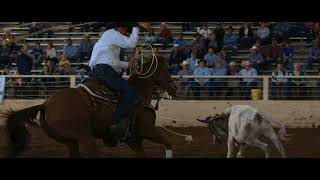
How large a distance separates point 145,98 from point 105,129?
3.63 feet

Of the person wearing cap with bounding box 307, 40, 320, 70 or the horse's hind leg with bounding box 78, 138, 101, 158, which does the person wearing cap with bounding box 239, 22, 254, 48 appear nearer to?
the person wearing cap with bounding box 307, 40, 320, 70

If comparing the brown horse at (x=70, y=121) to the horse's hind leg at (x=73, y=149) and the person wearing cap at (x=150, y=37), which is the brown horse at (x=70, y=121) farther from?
the person wearing cap at (x=150, y=37)

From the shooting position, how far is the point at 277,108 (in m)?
16.4

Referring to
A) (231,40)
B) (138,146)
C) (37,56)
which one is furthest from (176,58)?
(138,146)

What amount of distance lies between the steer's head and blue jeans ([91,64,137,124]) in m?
1.92

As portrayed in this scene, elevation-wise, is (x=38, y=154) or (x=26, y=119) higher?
(x=26, y=119)

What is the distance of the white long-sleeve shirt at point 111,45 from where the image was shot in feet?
31.6

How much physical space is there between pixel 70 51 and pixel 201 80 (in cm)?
431

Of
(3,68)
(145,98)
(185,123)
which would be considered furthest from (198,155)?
(3,68)

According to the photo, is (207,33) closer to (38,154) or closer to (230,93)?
(230,93)

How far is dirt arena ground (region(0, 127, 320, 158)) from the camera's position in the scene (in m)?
11.6

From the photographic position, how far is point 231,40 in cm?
1916

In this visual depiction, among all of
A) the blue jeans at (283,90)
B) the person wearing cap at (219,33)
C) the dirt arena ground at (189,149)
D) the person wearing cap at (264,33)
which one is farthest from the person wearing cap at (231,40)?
the dirt arena ground at (189,149)

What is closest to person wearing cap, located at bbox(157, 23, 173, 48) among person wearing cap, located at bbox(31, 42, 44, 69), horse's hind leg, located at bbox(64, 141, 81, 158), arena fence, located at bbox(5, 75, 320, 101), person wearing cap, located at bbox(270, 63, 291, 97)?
arena fence, located at bbox(5, 75, 320, 101)
